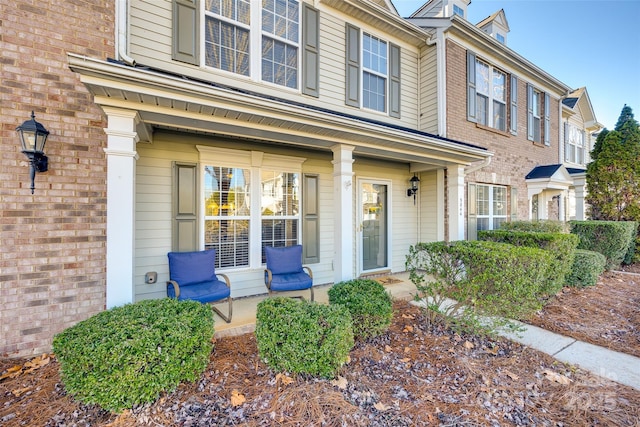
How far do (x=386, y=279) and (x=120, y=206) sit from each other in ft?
16.1

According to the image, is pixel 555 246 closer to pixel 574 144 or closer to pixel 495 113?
pixel 495 113

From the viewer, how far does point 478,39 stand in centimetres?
673

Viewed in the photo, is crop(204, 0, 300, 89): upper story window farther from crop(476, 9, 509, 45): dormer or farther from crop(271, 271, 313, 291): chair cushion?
crop(476, 9, 509, 45): dormer

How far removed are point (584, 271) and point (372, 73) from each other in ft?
18.9

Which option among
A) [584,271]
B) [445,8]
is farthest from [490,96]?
[584,271]

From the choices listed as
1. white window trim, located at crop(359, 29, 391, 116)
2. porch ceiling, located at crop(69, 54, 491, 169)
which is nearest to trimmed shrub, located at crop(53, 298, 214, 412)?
porch ceiling, located at crop(69, 54, 491, 169)

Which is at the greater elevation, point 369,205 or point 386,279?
point 369,205

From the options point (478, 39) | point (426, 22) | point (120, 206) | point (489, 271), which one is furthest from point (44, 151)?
point (478, 39)

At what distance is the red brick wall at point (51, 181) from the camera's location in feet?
9.61

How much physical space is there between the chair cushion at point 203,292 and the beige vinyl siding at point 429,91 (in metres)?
5.47

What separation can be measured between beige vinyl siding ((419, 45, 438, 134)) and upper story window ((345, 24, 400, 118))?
0.74 m

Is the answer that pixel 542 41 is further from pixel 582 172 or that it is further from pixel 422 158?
pixel 422 158

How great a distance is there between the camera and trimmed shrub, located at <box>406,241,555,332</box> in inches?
123

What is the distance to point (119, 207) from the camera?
111 inches
